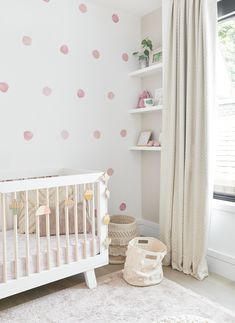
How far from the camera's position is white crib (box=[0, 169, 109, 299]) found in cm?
169

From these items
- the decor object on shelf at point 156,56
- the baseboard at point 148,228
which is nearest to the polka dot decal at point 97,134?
the decor object on shelf at point 156,56

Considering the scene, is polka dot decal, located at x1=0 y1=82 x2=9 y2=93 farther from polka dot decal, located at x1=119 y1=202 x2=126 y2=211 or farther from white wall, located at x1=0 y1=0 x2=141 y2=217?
polka dot decal, located at x1=119 y1=202 x2=126 y2=211

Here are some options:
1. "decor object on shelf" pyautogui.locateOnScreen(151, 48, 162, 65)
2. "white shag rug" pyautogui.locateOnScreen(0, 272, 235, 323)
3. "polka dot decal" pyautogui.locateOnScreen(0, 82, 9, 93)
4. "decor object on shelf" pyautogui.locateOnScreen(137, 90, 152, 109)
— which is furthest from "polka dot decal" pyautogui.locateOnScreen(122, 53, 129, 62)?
"white shag rug" pyautogui.locateOnScreen(0, 272, 235, 323)

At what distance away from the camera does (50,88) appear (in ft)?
8.06

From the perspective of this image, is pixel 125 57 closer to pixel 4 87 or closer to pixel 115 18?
pixel 115 18

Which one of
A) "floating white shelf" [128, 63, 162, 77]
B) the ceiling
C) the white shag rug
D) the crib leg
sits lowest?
the white shag rug

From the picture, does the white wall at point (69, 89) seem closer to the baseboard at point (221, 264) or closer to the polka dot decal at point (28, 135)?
the polka dot decal at point (28, 135)

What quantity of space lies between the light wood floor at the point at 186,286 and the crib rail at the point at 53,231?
0.86ft

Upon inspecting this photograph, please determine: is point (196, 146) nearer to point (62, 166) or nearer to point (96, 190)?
point (96, 190)

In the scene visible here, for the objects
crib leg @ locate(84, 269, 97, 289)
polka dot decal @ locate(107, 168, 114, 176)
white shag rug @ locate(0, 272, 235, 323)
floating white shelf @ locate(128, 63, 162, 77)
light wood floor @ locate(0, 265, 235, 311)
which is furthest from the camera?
polka dot decal @ locate(107, 168, 114, 176)

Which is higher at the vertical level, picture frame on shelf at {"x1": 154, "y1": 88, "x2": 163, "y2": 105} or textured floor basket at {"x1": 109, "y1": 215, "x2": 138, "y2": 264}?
picture frame on shelf at {"x1": 154, "y1": 88, "x2": 163, "y2": 105}

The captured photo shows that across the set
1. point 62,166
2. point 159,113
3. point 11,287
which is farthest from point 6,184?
point 159,113

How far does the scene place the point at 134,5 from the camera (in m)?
2.72

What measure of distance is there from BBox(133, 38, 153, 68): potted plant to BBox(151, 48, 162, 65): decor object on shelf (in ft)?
0.17
